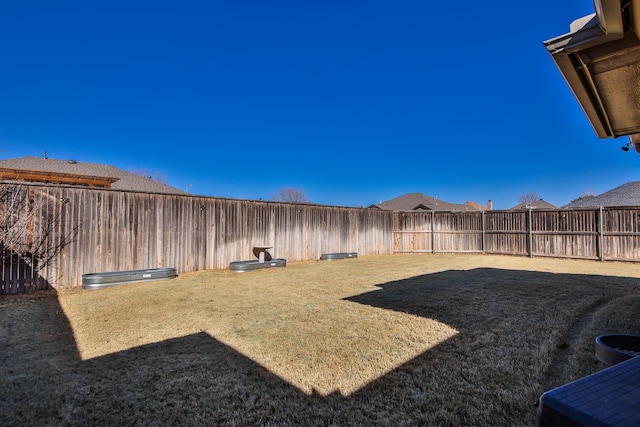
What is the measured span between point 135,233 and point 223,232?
7.71 feet

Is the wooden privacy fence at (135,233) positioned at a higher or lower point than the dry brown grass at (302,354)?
higher

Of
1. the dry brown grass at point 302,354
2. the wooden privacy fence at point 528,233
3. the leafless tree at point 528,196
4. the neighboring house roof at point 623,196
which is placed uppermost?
the leafless tree at point 528,196

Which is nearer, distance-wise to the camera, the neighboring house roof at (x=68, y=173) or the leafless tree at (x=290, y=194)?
the neighboring house roof at (x=68, y=173)

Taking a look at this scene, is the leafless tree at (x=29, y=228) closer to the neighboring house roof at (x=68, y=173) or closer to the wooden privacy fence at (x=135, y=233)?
the wooden privacy fence at (x=135, y=233)

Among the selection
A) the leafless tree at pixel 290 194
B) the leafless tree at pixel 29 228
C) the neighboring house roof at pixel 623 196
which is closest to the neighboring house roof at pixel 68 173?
the leafless tree at pixel 29 228

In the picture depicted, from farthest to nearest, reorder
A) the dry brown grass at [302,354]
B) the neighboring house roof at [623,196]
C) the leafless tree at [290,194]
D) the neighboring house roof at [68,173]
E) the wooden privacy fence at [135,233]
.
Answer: the leafless tree at [290,194], the neighboring house roof at [623,196], the neighboring house roof at [68,173], the wooden privacy fence at [135,233], the dry brown grass at [302,354]

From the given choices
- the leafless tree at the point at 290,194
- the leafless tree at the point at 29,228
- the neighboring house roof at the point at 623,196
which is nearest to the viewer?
the leafless tree at the point at 29,228

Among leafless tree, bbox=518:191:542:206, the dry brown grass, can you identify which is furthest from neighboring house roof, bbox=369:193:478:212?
the dry brown grass

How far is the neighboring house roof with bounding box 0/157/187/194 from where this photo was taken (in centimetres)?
1073

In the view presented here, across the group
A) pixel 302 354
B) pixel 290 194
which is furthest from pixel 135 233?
pixel 290 194

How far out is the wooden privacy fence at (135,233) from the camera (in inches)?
250

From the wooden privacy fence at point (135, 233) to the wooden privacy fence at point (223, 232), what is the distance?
21 mm

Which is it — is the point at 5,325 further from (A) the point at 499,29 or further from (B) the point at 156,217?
(A) the point at 499,29

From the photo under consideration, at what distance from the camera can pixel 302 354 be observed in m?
2.90
